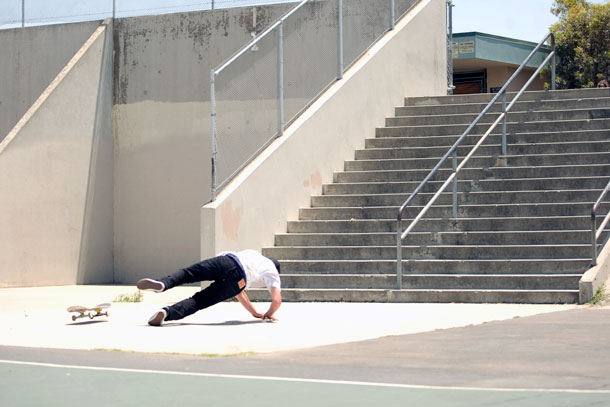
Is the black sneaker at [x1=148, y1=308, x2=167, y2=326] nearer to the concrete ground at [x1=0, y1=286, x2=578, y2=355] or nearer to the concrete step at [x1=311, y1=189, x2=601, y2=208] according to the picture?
the concrete ground at [x1=0, y1=286, x2=578, y2=355]

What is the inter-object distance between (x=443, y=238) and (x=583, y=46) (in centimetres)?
1737

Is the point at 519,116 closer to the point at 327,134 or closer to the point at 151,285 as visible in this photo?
the point at 327,134

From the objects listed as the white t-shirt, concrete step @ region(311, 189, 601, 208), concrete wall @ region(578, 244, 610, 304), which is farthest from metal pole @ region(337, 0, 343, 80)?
the white t-shirt

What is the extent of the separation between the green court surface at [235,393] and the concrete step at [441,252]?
695 cm

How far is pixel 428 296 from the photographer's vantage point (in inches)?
489

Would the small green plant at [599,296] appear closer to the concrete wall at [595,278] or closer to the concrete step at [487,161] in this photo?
the concrete wall at [595,278]

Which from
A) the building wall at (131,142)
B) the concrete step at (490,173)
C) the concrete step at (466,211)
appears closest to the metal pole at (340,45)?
the building wall at (131,142)

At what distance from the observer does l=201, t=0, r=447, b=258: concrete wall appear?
46.6 ft

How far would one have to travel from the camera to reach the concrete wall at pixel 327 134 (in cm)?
1421

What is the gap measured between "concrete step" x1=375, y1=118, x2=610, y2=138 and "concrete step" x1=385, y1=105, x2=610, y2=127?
17cm

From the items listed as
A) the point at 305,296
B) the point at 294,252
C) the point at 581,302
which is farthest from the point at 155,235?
the point at 581,302

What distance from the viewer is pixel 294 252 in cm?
1434

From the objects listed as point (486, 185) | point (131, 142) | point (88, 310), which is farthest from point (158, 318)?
point (131, 142)

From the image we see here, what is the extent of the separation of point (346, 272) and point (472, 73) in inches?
742
